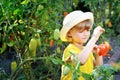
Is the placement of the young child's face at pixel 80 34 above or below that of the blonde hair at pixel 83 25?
below

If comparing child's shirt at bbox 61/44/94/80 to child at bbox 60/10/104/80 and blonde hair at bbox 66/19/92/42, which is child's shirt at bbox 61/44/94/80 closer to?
child at bbox 60/10/104/80

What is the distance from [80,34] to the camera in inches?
87.0

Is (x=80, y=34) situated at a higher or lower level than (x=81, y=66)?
higher

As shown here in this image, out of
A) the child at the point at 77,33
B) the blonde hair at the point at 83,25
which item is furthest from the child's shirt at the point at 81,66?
the blonde hair at the point at 83,25

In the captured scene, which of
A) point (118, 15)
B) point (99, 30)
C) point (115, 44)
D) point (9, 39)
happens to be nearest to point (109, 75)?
point (99, 30)

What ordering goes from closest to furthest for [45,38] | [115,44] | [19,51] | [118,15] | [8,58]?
[19,51] < [45,38] < [8,58] < [115,44] < [118,15]

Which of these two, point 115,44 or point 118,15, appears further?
point 118,15

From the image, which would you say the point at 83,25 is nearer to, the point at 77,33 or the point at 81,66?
the point at 77,33

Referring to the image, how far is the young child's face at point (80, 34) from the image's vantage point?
2.21 metres

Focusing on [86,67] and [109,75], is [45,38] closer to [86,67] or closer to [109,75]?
[86,67]

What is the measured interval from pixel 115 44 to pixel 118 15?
0.85 meters

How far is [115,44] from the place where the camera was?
15.3 feet

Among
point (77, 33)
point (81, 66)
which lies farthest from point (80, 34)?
point (81, 66)

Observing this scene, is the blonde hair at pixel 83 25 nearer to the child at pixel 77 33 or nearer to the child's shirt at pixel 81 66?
the child at pixel 77 33
